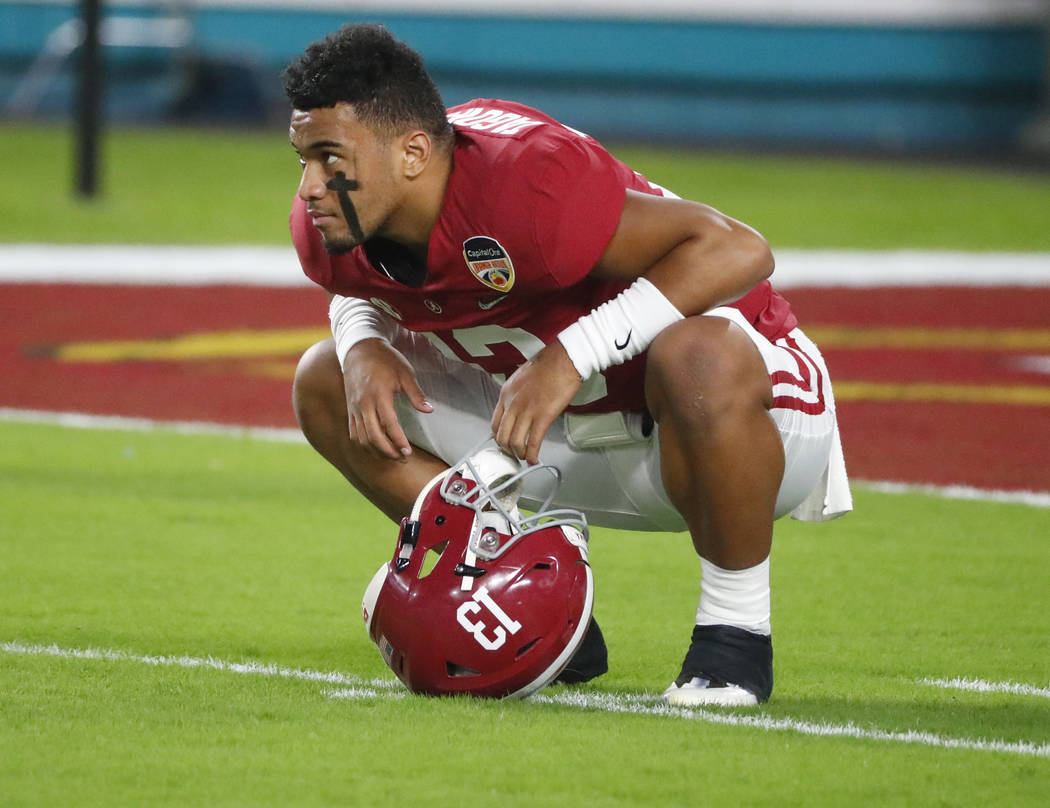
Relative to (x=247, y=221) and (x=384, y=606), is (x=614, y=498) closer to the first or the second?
(x=384, y=606)

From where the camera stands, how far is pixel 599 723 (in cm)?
303

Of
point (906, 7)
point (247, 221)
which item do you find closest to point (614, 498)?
point (247, 221)

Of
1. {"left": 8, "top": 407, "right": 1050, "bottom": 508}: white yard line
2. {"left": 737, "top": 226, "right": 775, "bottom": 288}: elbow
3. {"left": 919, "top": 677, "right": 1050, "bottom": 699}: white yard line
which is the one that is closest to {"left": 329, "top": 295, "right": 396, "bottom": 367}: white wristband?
{"left": 737, "top": 226, "right": 775, "bottom": 288}: elbow

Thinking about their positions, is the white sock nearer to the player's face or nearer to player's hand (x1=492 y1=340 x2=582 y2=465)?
player's hand (x1=492 y1=340 x2=582 y2=465)

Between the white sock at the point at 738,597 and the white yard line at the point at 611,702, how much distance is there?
184mm

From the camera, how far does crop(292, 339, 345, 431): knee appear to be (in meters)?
3.55

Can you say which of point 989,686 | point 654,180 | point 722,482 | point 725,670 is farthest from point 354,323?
point 654,180

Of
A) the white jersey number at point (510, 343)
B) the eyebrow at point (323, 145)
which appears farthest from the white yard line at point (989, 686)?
the eyebrow at point (323, 145)

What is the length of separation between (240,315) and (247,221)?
4.69 m

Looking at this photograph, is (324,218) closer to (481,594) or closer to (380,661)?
(481,594)

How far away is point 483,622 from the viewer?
306 centimetres

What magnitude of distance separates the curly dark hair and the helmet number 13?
827 millimetres

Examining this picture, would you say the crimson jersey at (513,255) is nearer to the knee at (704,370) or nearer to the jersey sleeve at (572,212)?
the jersey sleeve at (572,212)

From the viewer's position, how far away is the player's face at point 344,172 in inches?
125
